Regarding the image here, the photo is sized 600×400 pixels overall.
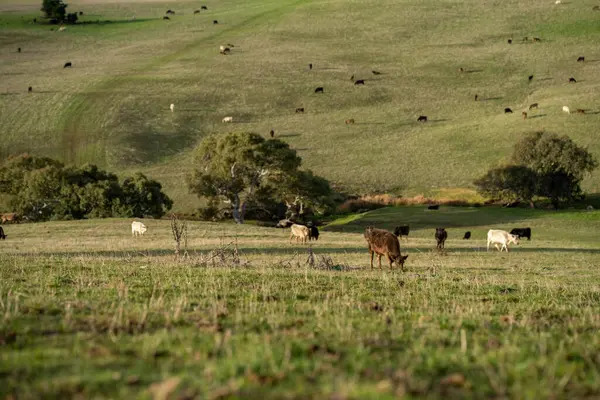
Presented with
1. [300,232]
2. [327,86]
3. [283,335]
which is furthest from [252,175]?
[283,335]

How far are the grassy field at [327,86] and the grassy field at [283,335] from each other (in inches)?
2036

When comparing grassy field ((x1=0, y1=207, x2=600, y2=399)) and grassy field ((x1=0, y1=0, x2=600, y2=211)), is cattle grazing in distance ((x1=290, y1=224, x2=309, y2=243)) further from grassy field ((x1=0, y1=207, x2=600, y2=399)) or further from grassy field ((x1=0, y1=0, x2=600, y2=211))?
grassy field ((x1=0, y1=0, x2=600, y2=211))

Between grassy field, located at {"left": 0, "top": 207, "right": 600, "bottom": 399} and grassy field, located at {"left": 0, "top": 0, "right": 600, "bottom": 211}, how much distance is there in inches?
2036

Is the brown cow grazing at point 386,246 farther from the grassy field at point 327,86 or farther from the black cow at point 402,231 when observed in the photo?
the grassy field at point 327,86

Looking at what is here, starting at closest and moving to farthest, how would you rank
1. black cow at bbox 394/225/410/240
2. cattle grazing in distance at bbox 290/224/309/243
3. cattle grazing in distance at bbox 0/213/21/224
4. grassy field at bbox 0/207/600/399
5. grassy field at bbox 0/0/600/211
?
1. grassy field at bbox 0/207/600/399
2. cattle grazing in distance at bbox 290/224/309/243
3. black cow at bbox 394/225/410/240
4. cattle grazing in distance at bbox 0/213/21/224
5. grassy field at bbox 0/0/600/211

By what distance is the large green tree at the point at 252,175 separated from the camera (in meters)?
58.5

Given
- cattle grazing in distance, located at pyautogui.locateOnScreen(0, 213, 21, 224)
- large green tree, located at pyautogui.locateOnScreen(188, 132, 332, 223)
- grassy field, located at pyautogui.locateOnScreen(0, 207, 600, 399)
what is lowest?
grassy field, located at pyautogui.locateOnScreen(0, 207, 600, 399)

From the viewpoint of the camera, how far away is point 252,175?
59844 mm

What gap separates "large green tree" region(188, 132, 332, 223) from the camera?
58531 mm

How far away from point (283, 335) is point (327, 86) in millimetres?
94638

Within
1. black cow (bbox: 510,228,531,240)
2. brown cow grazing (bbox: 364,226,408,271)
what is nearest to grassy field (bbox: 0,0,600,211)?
black cow (bbox: 510,228,531,240)

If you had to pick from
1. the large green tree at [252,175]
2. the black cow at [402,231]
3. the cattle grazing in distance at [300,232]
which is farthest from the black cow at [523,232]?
the large green tree at [252,175]

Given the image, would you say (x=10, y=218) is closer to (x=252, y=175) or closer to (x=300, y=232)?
(x=252, y=175)

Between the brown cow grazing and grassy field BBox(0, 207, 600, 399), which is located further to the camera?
the brown cow grazing
